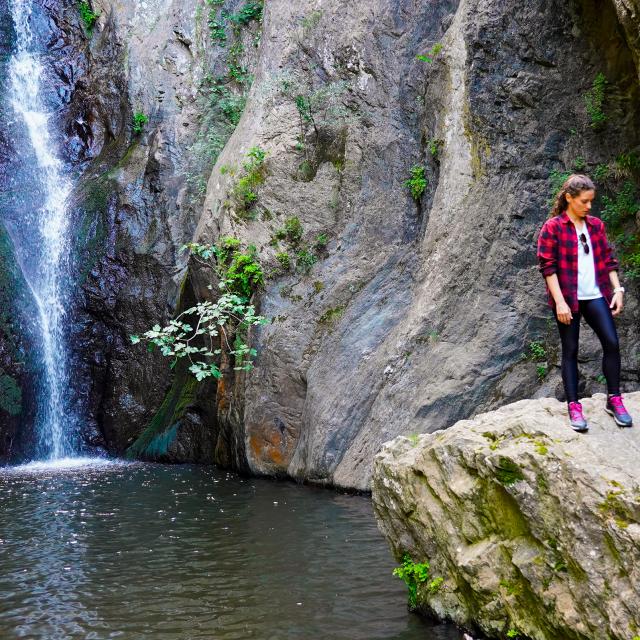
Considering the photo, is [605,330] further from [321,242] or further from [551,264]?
[321,242]

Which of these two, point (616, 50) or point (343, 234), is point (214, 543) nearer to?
point (343, 234)

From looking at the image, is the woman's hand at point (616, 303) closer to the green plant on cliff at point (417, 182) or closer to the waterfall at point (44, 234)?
the green plant on cliff at point (417, 182)

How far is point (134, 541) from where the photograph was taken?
25.1 feet

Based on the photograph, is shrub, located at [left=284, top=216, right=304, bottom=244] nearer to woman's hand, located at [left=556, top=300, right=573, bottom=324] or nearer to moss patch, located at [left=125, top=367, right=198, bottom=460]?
moss patch, located at [left=125, top=367, right=198, bottom=460]

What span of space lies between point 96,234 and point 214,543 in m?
12.0

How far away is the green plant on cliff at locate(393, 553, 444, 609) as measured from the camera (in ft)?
15.9

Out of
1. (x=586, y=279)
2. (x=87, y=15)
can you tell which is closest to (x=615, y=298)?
(x=586, y=279)

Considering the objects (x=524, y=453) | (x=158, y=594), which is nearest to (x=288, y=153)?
(x=158, y=594)

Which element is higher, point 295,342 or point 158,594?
point 295,342

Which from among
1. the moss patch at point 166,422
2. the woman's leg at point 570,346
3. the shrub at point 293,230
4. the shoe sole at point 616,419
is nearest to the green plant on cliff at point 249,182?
the shrub at point 293,230

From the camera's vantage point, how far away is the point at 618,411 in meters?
4.52

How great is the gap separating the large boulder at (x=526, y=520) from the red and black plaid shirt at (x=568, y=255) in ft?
2.62

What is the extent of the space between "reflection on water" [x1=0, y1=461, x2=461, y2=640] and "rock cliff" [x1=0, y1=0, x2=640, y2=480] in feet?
6.25

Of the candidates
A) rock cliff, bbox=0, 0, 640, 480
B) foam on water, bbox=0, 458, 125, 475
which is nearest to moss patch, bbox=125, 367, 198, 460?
rock cliff, bbox=0, 0, 640, 480
